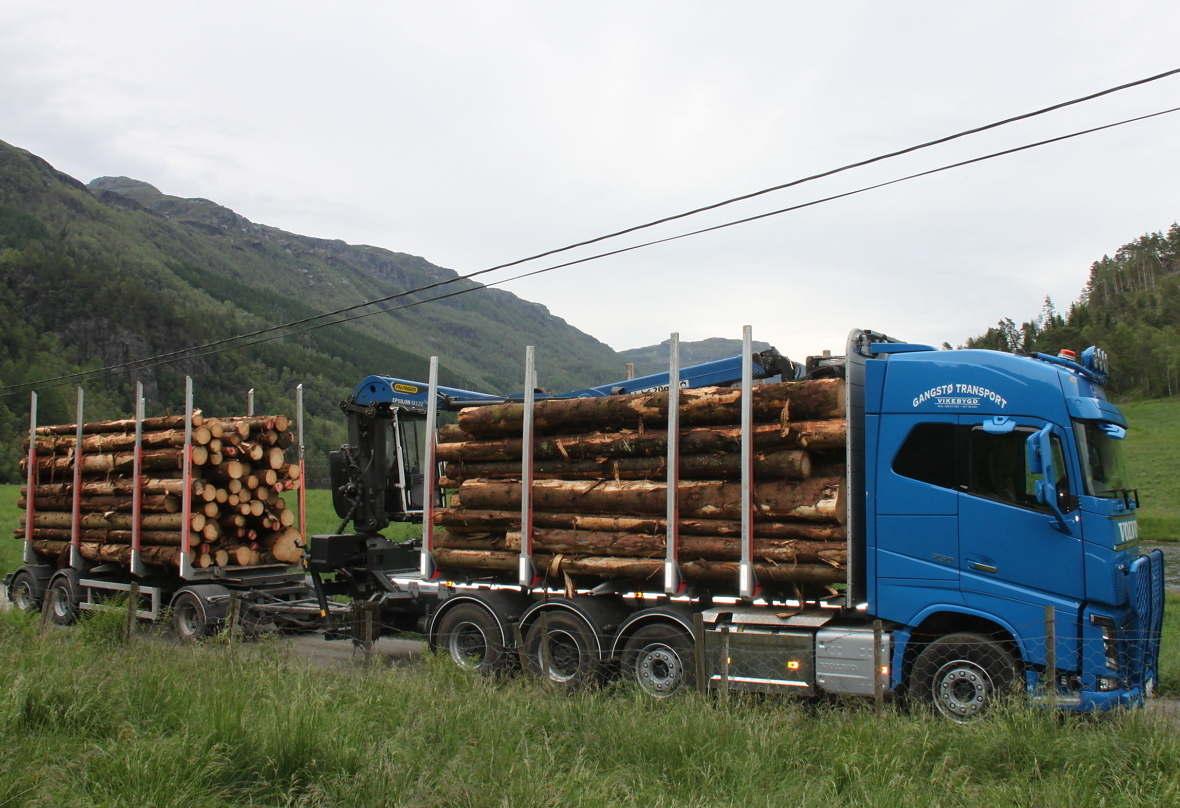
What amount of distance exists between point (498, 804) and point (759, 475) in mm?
4474

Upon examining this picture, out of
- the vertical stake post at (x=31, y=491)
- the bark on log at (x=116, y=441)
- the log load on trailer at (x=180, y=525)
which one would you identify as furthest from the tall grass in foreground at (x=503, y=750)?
the vertical stake post at (x=31, y=491)

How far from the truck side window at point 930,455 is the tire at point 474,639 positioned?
4.56 m

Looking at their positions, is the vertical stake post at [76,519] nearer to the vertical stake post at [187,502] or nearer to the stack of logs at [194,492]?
the stack of logs at [194,492]

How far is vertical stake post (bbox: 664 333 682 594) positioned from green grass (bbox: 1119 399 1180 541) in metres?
18.8

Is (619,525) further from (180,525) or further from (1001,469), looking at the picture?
(180,525)

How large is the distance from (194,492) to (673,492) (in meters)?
7.80

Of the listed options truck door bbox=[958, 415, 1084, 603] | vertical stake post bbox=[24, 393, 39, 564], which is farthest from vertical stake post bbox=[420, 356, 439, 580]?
vertical stake post bbox=[24, 393, 39, 564]

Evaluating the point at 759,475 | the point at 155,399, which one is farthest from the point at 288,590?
the point at 155,399

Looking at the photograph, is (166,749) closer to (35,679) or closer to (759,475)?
(35,679)

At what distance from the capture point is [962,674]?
311 inches

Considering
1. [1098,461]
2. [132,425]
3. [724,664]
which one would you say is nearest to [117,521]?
[132,425]

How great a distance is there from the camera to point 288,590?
46.8 ft

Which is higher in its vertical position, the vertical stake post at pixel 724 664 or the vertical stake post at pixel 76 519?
the vertical stake post at pixel 76 519

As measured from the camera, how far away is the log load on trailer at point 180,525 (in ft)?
44.1
